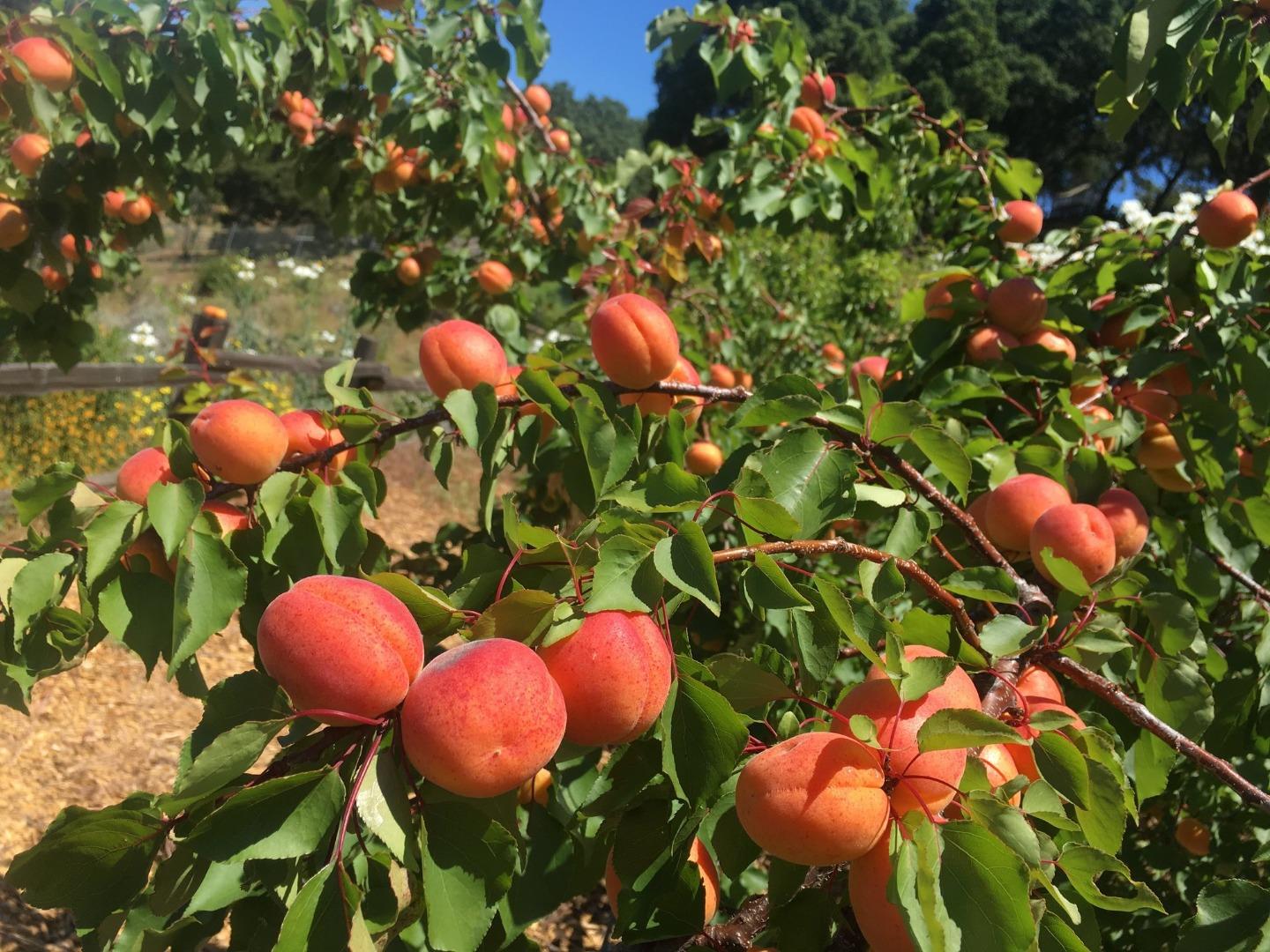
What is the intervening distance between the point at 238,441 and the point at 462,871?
1.66 ft

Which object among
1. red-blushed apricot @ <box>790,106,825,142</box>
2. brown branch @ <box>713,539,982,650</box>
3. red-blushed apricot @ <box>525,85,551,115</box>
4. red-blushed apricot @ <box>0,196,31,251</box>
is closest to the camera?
brown branch @ <box>713,539,982,650</box>

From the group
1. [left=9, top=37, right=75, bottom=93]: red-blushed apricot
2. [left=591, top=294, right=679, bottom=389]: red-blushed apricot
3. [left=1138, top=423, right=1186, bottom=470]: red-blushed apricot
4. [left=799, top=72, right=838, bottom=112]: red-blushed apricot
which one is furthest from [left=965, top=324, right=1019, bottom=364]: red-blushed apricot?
[left=9, top=37, right=75, bottom=93]: red-blushed apricot

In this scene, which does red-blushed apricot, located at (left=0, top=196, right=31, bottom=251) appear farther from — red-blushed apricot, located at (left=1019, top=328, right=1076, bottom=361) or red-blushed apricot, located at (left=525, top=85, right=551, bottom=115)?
red-blushed apricot, located at (left=1019, top=328, right=1076, bottom=361)

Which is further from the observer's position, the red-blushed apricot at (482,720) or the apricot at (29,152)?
the apricot at (29,152)

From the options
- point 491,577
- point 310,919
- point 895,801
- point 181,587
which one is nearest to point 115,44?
point 181,587

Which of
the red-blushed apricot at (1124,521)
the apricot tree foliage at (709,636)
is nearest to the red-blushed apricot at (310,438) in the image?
the apricot tree foliage at (709,636)

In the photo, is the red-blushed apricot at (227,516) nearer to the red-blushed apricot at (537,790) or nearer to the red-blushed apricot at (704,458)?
the red-blushed apricot at (537,790)

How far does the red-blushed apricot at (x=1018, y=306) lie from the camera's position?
1329mm

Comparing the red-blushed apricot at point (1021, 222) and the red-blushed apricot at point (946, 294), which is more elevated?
the red-blushed apricot at point (1021, 222)

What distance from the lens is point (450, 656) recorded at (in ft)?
1.79

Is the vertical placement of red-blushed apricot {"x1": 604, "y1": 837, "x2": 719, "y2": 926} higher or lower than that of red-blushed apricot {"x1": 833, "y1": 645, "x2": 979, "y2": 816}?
lower

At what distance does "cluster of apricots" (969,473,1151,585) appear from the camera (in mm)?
852

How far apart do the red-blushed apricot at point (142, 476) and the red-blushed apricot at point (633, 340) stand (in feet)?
1.55

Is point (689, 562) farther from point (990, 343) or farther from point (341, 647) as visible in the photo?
point (990, 343)
